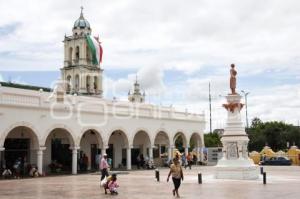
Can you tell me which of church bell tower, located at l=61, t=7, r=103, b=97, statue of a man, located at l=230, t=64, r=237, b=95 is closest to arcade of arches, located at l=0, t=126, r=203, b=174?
statue of a man, located at l=230, t=64, r=237, b=95

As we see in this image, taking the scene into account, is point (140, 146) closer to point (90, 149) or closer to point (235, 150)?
point (90, 149)

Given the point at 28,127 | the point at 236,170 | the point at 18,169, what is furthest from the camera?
the point at 18,169

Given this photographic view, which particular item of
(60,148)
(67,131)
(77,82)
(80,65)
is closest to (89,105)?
(67,131)

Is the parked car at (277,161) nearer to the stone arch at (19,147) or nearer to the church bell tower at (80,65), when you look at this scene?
the stone arch at (19,147)

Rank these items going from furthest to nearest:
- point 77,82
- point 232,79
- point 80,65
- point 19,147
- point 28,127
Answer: point 77,82
point 80,65
point 19,147
point 28,127
point 232,79

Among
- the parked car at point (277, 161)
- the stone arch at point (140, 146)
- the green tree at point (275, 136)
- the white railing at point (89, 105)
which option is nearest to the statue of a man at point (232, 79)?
the white railing at point (89, 105)

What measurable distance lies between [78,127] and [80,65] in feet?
100

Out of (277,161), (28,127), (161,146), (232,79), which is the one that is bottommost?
(277,161)

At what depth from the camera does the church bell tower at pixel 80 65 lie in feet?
191

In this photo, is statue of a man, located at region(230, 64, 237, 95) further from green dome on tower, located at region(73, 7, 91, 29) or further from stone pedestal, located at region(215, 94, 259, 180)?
green dome on tower, located at region(73, 7, 91, 29)

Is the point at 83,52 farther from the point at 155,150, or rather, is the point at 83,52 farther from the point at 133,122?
the point at 133,122

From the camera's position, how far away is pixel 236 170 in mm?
21375

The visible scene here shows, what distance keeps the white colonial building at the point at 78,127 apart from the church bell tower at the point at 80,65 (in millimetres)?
19094

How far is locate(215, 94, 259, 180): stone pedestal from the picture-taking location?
70.0 ft
